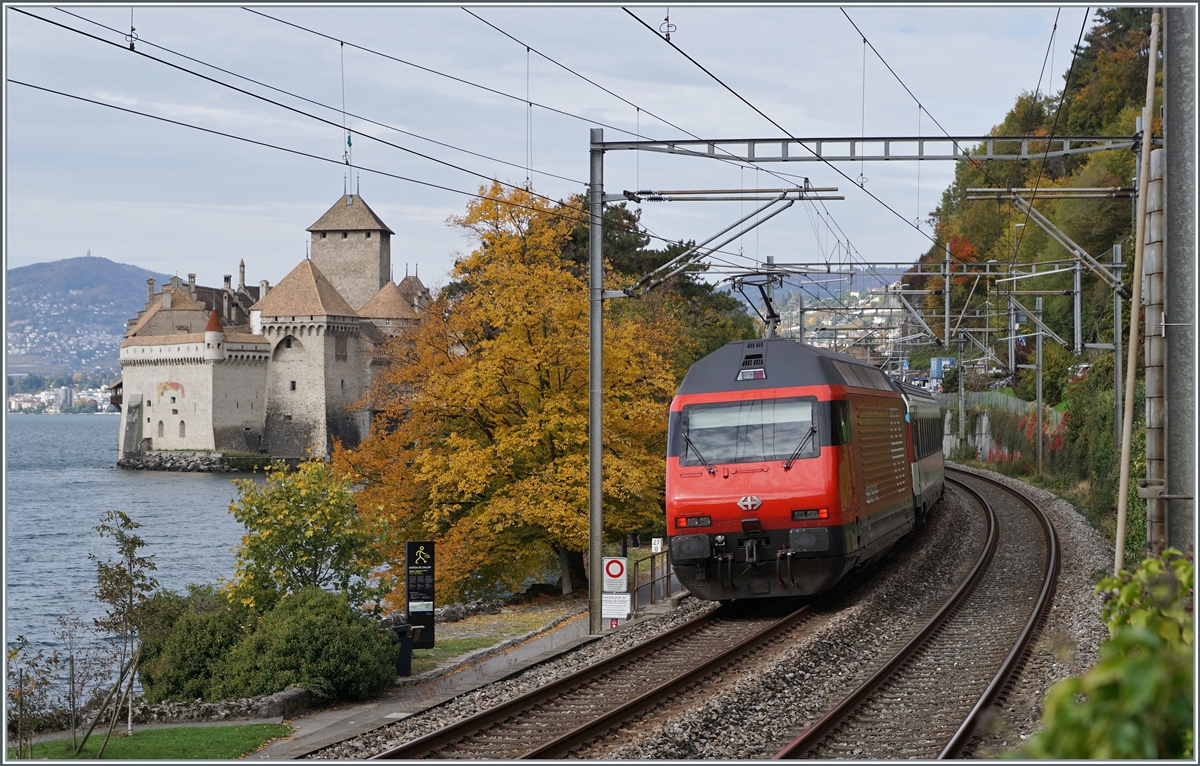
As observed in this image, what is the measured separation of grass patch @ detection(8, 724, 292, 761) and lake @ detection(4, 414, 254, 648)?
3245 millimetres

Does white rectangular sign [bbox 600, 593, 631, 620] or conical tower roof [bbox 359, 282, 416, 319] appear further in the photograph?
conical tower roof [bbox 359, 282, 416, 319]

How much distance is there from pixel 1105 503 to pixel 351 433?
89126mm

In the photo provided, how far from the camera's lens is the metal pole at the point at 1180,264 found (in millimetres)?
8727

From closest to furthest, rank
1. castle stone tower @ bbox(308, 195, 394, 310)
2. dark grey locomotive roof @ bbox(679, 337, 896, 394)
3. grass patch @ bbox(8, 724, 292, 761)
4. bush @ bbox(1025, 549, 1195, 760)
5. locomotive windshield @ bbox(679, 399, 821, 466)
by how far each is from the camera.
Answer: bush @ bbox(1025, 549, 1195, 760)
grass patch @ bbox(8, 724, 292, 761)
locomotive windshield @ bbox(679, 399, 821, 466)
dark grey locomotive roof @ bbox(679, 337, 896, 394)
castle stone tower @ bbox(308, 195, 394, 310)

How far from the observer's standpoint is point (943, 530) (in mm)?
29562

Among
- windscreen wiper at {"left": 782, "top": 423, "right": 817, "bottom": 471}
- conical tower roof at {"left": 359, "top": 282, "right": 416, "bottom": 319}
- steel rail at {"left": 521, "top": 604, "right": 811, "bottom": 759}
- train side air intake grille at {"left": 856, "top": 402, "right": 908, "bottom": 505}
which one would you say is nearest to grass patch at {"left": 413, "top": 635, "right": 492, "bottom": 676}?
steel rail at {"left": 521, "top": 604, "right": 811, "bottom": 759}

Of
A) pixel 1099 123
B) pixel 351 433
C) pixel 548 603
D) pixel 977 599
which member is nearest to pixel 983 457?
pixel 1099 123

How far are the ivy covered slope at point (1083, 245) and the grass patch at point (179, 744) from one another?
1591cm

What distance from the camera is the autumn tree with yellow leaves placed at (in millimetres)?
25453

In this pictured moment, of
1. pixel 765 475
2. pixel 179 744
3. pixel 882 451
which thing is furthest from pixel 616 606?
pixel 179 744

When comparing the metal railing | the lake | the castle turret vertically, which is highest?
the castle turret

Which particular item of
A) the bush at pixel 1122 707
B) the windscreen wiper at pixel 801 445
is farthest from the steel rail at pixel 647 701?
the bush at pixel 1122 707

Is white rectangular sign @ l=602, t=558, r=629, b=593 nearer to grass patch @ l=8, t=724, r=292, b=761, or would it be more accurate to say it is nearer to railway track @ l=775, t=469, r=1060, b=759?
railway track @ l=775, t=469, r=1060, b=759

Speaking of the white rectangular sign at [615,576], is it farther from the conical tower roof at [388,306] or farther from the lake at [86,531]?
the conical tower roof at [388,306]
